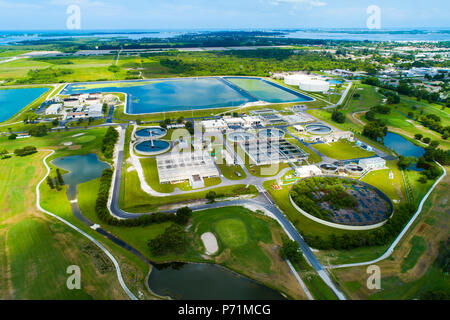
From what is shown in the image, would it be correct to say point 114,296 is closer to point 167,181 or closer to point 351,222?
point 167,181

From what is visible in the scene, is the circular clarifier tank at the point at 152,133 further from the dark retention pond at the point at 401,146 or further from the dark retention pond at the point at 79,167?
the dark retention pond at the point at 401,146

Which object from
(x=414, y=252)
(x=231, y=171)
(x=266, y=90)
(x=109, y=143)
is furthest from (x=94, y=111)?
(x=414, y=252)

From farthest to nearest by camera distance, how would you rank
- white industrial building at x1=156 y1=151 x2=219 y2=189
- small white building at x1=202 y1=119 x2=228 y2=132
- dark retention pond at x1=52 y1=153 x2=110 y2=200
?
1. small white building at x1=202 y1=119 x2=228 y2=132
2. dark retention pond at x1=52 y1=153 x2=110 y2=200
3. white industrial building at x1=156 y1=151 x2=219 y2=189

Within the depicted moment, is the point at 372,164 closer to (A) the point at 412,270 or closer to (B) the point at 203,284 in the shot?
(A) the point at 412,270

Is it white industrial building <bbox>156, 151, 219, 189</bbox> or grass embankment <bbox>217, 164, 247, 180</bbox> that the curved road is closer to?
grass embankment <bbox>217, 164, 247, 180</bbox>

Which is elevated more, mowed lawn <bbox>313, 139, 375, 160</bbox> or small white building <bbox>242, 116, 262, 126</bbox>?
small white building <bbox>242, 116, 262, 126</bbox>

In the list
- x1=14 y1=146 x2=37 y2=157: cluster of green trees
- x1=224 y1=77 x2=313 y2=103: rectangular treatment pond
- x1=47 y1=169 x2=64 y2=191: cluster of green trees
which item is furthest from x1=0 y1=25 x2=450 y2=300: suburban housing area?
x1=224 y1=77 x2=313 y2=103: rectangular treatment pond
